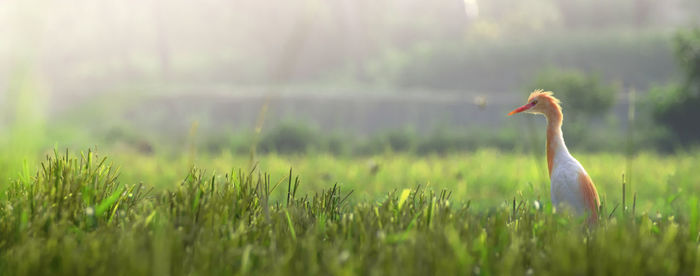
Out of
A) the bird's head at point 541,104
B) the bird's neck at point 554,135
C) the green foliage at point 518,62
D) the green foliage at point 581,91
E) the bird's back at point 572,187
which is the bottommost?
the bird's back at point 572,187

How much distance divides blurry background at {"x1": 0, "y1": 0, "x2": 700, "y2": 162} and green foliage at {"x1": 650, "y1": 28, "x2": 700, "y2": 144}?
0.02 meters

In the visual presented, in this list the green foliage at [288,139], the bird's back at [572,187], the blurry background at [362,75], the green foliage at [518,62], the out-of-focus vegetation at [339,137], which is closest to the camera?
the out-of-focus vegetation at [339,137]

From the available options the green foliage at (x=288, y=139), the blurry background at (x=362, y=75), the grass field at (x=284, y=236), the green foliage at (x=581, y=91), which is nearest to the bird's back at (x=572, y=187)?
the grass field at (x=284, y=236)

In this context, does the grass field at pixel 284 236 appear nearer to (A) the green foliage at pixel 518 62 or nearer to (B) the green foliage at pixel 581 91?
(B) the green foliage at pixel 581 91

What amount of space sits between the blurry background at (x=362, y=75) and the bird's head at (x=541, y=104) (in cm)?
338

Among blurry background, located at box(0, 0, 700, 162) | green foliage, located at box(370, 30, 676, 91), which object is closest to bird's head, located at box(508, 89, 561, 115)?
blurry background, located at box(0, 0, 700, 162)

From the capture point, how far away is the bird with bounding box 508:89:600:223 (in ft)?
9.87

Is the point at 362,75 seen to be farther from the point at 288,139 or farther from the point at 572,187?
the point at 572,187

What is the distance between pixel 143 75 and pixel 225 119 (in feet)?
14.0

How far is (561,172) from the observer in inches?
122

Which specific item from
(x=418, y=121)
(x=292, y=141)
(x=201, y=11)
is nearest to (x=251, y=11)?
(x=201, y=11)

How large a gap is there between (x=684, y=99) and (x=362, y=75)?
7647 millimetres

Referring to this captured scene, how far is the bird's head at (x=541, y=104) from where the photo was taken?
322cm

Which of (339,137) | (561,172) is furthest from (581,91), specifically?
(561,172)
